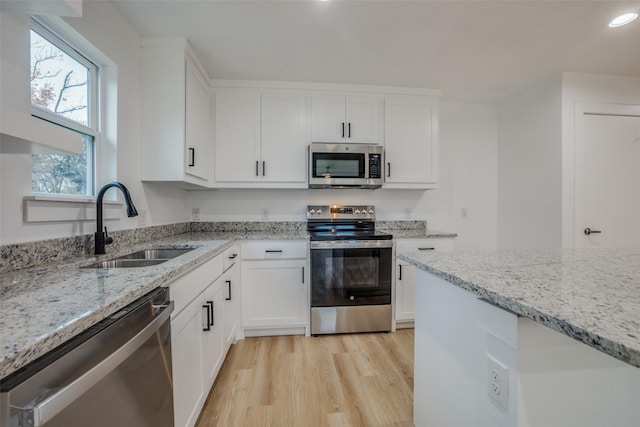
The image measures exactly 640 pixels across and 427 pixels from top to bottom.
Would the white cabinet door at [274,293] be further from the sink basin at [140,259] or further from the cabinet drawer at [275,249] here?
the sink basin at [140,259]

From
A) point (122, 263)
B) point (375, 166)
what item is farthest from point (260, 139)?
point (122, 263)

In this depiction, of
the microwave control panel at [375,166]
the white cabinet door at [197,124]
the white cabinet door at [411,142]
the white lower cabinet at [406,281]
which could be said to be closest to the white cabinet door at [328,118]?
the microwave control panel at [375,166]

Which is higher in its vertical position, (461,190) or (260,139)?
(260,139)

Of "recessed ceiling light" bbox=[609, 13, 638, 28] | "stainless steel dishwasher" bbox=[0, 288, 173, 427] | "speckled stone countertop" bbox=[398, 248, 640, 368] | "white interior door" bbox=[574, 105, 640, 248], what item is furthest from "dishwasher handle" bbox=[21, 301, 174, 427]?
"white interior door" bbox=[574, 105, 640, 248]

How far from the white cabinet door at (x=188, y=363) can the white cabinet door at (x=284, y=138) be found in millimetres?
1485

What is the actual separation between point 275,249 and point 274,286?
0.32 metres

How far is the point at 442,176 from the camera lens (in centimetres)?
305

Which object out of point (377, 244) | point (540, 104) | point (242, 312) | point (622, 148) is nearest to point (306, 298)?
point (242, 312)

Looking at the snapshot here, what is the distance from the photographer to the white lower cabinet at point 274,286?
224 centimetres

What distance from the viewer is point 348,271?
7.52ft

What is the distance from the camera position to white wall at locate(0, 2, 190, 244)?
101 centimetres

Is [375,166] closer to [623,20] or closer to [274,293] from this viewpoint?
[274,293]

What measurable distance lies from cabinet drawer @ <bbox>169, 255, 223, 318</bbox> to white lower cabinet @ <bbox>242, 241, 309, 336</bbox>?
1.94ft

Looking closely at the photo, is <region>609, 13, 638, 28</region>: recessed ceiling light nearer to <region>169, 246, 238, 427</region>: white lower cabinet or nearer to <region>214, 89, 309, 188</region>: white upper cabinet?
<region>214, 89, 309, 188</region>: white upper cabinet
